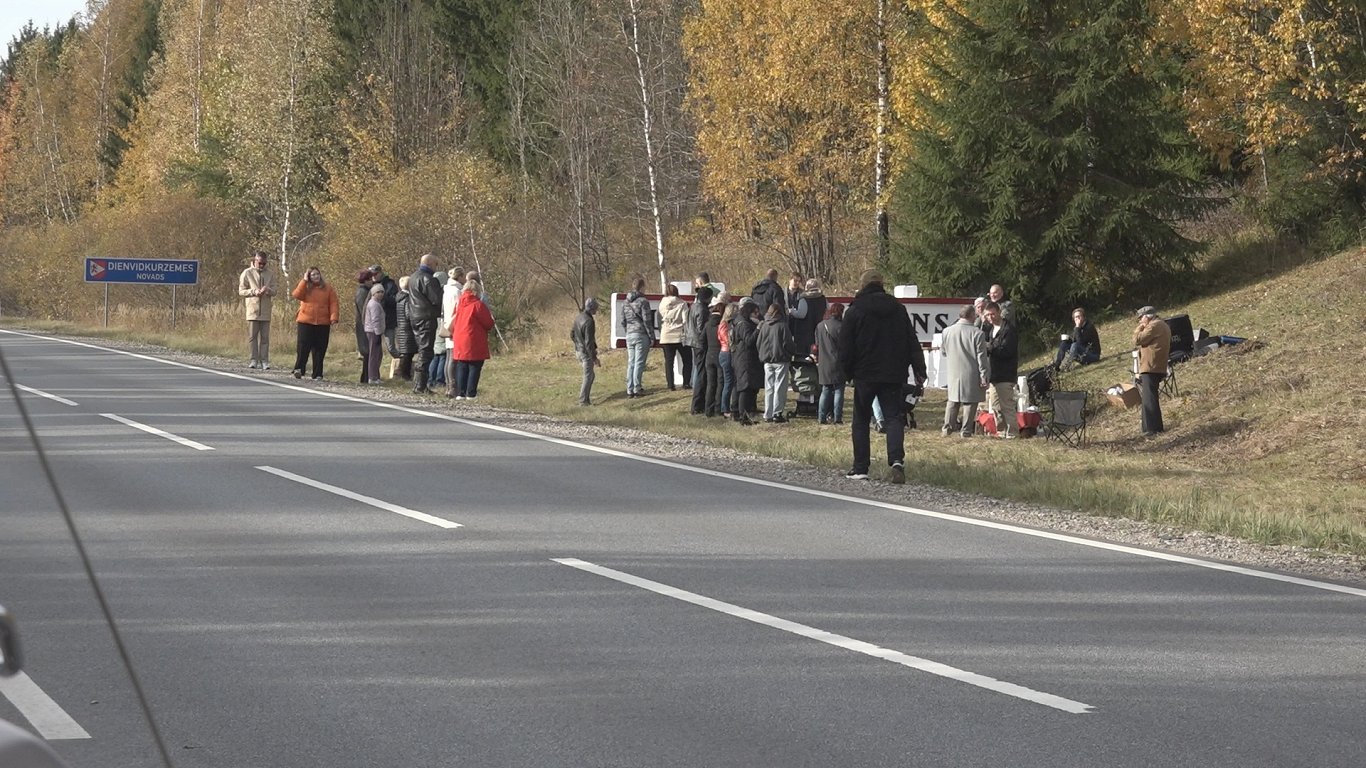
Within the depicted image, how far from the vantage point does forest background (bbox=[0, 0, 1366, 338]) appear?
27.3m

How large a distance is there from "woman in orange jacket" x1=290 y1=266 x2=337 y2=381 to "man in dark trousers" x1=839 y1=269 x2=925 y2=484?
40.7 ft

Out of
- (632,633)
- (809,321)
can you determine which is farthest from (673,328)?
(632,633)

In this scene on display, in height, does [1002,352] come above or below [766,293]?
below

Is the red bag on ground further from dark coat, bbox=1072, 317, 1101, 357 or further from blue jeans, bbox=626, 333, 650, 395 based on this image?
blue jeans, bbox=626, 333, 650, 395

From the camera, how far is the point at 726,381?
21969mm

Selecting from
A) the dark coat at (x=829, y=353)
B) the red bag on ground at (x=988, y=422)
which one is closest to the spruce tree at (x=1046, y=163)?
the red bag on ground at (x=988, y=422)

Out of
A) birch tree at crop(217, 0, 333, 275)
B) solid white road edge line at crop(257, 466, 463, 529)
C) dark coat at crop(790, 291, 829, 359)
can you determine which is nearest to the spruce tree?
dark coat at crop(790, 291, 829, 359)

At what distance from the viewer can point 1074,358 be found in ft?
82.6

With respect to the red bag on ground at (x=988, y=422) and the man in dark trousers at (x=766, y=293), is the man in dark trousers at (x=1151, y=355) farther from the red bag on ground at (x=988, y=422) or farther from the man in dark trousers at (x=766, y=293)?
the man in dark trousers at (x=766, y=293)

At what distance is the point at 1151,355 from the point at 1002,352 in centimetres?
180

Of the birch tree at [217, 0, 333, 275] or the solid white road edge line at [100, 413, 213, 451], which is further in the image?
the birch tree at [217, 0, 333, 275]

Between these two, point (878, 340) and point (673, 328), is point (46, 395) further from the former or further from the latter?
point (878, 340)

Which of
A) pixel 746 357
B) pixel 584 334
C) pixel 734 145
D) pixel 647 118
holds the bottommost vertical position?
pixel 746 357

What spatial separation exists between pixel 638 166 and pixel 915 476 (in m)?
31.1
